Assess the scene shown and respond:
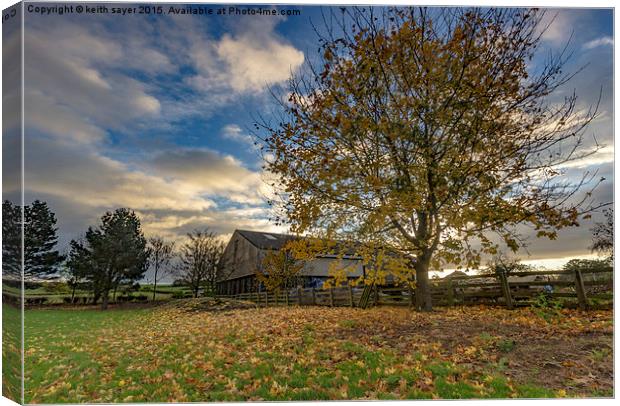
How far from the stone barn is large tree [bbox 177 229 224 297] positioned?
22cm

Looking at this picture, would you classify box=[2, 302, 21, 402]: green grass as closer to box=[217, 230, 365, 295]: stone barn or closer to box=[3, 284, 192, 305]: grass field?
box=[3, 284, 192, 305]: grass field

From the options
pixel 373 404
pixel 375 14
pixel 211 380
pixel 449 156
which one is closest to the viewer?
pixel 373 404

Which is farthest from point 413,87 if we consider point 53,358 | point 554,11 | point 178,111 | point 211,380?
point 53,358

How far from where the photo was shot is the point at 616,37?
4.98 meters

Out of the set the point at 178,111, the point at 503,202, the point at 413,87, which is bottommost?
the point at 503,202

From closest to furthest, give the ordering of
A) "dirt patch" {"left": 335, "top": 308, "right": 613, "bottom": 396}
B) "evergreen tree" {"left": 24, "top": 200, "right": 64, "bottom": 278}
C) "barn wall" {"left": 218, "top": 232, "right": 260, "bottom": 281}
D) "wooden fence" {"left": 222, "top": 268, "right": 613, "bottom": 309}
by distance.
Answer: "dirt patch" {"left": 335, "top": 308, "right": 613, "bottom": 396}, "evergreen tree" {"left": 24, "top": 200, "right": 64, "bottom": 278}, "wooden fence" {"left": 222, "top": 268, "right": 613, "bottom": 309}, "barn wall" {"left": 218, "top": 232, "right": 260, "bottom": 281}

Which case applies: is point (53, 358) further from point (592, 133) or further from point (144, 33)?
point (592, 133)

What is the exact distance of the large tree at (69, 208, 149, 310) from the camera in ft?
15.5

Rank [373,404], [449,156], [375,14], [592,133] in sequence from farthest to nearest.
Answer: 1. [449,156]
2. [375,14]
3. [592,133]
4. [373,404]

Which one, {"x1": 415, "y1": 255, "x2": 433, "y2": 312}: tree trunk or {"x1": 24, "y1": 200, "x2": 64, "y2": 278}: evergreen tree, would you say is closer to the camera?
{"x1": 24, "y1": 200, "x2": 64, "y2": 278}: evergreen tree

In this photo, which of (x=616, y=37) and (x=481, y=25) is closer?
(x=616, y=37)

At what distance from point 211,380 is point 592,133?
5921 millimetres

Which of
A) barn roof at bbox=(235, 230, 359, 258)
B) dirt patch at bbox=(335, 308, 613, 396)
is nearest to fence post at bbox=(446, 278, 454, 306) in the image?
dirt patch at bbox=(335, 308, 613, 396)

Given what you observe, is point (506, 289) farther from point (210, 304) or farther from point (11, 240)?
point (11, 240)
